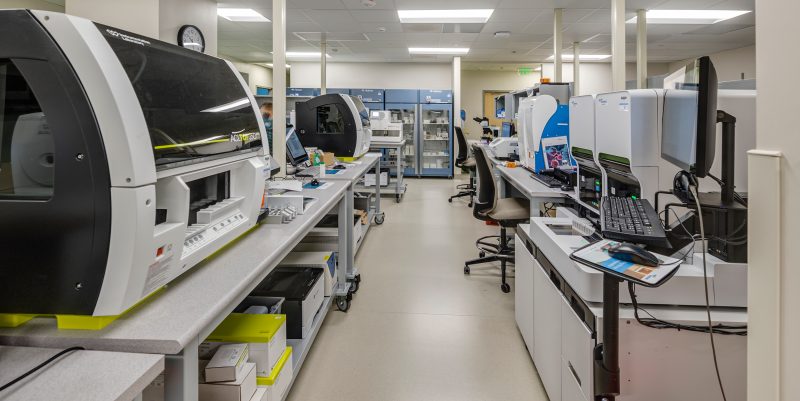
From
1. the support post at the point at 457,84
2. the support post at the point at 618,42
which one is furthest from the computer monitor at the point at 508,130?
the support post at the point at 457,84

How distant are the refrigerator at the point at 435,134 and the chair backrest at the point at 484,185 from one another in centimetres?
657

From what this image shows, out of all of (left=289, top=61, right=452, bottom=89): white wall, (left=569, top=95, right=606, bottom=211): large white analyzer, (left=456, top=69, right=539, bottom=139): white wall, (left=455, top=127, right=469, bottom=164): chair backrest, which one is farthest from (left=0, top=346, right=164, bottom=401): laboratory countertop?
(left=456, top=69, right=539, bottom=139): white wall

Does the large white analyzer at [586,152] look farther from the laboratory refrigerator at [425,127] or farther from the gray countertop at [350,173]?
the laboratory refrigerator at [425,127]

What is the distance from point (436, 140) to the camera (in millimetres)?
10398

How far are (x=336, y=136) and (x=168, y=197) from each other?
3.52 metres

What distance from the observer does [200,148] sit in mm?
1258

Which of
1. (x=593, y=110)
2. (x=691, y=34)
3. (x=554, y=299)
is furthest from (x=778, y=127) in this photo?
(x=691, y=34)

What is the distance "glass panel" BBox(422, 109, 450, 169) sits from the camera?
1023cm

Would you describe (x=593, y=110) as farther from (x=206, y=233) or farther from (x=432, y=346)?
(x=206, y=233)

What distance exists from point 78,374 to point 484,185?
3.05 meters

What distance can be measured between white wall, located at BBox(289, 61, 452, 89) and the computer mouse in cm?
1009

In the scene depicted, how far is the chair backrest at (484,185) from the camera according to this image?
3496mm

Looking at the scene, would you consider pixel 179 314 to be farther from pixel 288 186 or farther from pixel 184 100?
pixel 288 186

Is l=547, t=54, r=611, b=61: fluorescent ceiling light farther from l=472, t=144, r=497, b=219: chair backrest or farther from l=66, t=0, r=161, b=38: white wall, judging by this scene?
l=66, t=0, r=161, b=38: white wall
